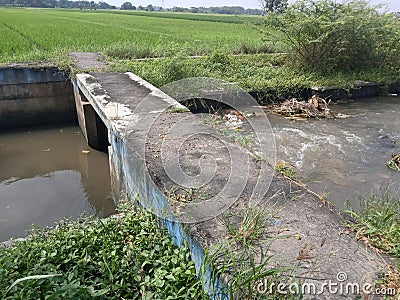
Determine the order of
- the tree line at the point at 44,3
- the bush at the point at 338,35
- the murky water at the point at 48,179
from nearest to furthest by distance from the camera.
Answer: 1. the murky water at the point at 48,179
2. the bush at the point at 338,35
3. the tree line at the point at 44,3

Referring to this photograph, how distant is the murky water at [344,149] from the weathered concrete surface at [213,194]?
1.38 meters

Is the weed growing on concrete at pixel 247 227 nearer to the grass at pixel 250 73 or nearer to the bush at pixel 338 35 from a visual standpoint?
the grass at pixel 250 73

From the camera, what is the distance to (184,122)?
4.10 meters

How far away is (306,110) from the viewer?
7156 mm

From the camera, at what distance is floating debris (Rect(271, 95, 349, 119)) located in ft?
23.4

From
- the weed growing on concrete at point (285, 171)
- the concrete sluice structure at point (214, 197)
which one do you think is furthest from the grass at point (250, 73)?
the weed growing on concrete at point (285, 171)

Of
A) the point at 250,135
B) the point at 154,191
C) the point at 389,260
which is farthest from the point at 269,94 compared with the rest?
the point at 389,260

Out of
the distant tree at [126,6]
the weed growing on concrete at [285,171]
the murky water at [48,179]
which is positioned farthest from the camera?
the distant tree at [126,6]

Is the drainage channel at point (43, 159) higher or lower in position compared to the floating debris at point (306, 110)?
lower

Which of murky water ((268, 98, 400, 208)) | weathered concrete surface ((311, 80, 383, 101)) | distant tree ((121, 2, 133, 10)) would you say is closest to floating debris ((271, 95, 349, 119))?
murky water ((268, 98, 400, 208))

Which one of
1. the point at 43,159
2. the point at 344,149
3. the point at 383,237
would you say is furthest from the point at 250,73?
the point at 383,237

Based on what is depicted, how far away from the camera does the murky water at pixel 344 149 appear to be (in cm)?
440

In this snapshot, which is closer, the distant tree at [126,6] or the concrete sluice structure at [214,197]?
the concrete sluice structure at [214,197]

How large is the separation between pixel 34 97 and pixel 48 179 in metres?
2.93
